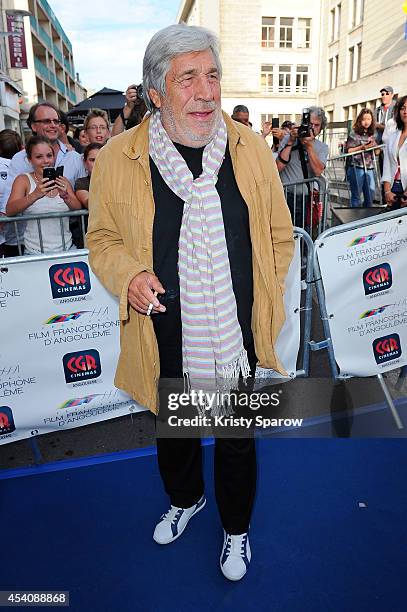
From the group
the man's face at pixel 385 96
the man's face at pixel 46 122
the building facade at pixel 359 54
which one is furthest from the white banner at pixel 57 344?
the building facade at pixel 359 54

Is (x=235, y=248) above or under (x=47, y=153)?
under

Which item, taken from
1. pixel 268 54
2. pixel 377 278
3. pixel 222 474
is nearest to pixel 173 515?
pixel 222 474

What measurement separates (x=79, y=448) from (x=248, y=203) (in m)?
2.24

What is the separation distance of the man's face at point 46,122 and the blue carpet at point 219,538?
122 inches

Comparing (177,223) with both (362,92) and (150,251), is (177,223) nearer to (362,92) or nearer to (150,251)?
(150,251)

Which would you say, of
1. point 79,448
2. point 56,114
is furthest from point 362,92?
point 79,448

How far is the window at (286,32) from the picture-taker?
44.2m

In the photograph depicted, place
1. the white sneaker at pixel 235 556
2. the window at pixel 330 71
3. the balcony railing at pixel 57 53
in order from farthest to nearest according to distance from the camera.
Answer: the balcony railing at pixel 57 53, the window at pixel 330 71, the white sneaker at pixel 235 556

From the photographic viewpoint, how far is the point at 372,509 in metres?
2.52

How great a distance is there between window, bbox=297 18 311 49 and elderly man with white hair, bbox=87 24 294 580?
1933 inches

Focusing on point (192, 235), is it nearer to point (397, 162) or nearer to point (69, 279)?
point (69, 279)

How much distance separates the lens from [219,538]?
2.40m

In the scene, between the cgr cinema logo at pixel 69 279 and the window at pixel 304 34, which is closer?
the cgr cinema logo at pixel 69 279

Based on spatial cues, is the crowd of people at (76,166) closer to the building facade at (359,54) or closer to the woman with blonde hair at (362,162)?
the woman with blonde hair at (362,162)
